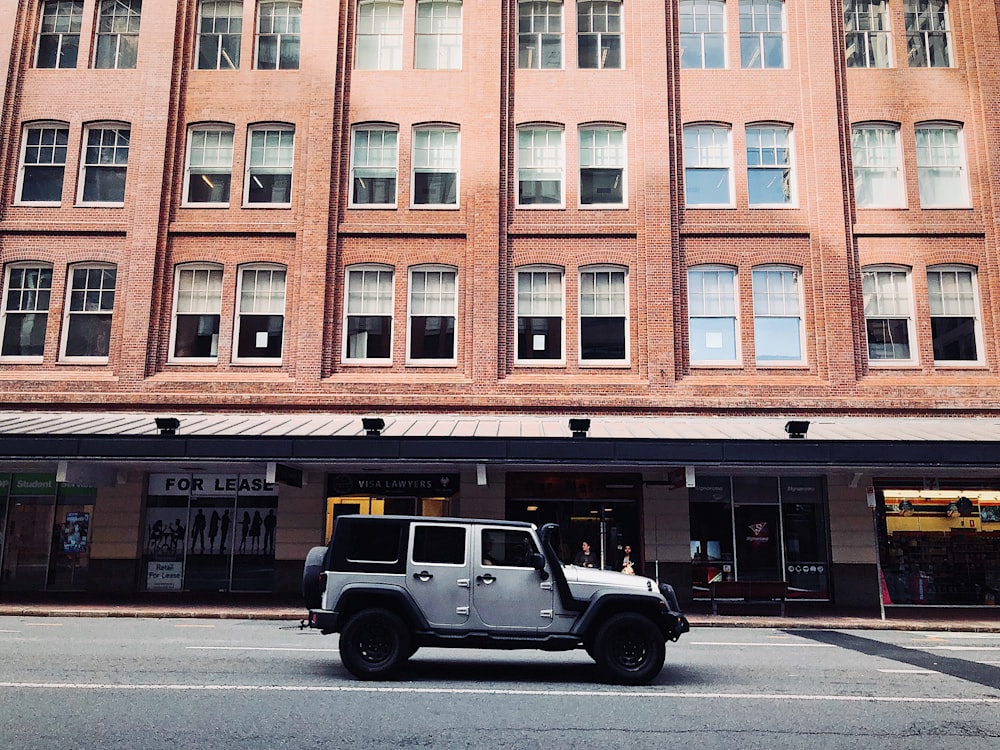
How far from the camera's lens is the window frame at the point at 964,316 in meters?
20.7

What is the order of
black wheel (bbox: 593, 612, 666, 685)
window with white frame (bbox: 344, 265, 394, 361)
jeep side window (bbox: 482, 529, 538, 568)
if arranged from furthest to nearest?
1. window with white frame (bbox: 344, 265, 394, 361)
2. jeep side window (bbox: 482, 529, 538, 568)
3. black wheel (bbox: 593, 612, 666, 685)

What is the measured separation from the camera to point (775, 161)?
2191 cm

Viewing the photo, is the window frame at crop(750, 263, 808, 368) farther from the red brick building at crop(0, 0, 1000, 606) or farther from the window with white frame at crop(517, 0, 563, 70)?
the window with white frame at crop(517, 0, 563, 70)

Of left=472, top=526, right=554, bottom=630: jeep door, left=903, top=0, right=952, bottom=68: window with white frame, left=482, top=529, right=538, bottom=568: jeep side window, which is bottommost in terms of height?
left=472, top=526, right=554, bottom=630: jeep door

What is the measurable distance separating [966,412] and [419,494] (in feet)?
43.7

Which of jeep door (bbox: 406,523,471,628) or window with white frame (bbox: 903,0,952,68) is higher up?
window with white frame (bbox: 903,0,952,68)

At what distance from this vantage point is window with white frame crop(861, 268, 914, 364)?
2078 cm

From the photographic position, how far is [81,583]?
66.3 feet

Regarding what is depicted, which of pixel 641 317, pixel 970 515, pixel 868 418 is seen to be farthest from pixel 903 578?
pixel 641 317

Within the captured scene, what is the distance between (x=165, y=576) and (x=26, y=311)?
7.69 m

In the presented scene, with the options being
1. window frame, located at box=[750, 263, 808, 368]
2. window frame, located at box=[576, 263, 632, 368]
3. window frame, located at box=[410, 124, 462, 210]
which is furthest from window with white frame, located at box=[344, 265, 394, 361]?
window frame, located at box=[750, 263, 808, 368]

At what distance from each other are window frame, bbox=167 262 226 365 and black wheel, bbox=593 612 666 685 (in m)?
14.5

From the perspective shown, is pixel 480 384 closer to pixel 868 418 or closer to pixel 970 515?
pixel 868 418

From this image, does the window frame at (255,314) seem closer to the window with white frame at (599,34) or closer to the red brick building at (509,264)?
the red brick building at (509,264)
